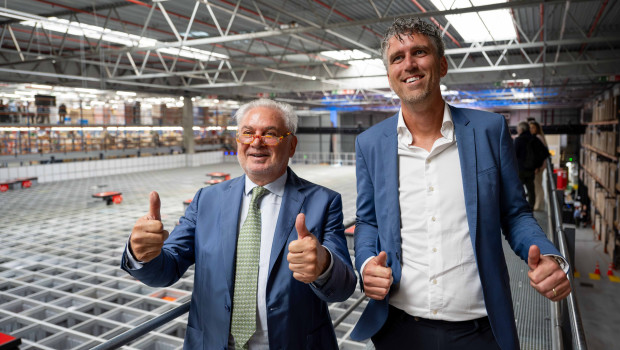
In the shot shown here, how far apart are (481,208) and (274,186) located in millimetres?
846

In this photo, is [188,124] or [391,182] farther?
[188,124]

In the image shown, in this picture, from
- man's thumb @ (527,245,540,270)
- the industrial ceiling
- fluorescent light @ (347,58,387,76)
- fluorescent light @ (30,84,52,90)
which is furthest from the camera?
fluorescent light @ (30,84,52,90)

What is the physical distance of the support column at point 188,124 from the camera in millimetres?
27906

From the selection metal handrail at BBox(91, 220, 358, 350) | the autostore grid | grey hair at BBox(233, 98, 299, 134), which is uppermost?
grey hair at BBox(233, 98, 299, 134)

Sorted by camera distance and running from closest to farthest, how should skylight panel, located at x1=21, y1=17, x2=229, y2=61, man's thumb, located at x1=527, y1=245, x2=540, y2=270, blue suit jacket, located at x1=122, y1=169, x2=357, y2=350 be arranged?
man's thumb, located at x1=527, y1=245, x2=540, y2=270 < blue suit jacket, located at x1=122, y1=169, x2=357, y2=350 < skylight panel, located at x1=21, y1=17, x2=229, y2=61

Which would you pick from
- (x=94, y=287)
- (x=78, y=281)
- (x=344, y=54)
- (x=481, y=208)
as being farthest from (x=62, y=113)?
(x=481, y=208)

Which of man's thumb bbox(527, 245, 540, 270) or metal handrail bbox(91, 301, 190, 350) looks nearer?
man's thumb bbox(527, 245, 540, 270)

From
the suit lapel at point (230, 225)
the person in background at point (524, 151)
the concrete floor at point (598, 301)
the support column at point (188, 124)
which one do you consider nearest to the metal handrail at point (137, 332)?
the suit lapel at point (230, 225)

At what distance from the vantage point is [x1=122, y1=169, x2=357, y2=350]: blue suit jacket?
1769 mm

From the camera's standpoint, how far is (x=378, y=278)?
149 cm

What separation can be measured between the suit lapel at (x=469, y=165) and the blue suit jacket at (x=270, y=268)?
483 millimetres

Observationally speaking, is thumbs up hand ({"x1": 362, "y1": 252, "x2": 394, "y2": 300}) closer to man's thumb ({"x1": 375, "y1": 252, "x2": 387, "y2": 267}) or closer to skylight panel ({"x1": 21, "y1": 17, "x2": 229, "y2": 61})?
man's thumb ({"x1": 375, "y1": 252, "x2": 387, "y2": 267})

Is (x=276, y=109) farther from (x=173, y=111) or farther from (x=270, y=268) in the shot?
(x=173, y=111)

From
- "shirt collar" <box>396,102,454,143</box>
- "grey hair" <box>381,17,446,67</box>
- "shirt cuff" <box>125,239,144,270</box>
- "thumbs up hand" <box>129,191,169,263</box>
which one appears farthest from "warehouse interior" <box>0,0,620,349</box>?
"grey hair" <box>381,17,446,67</box>
